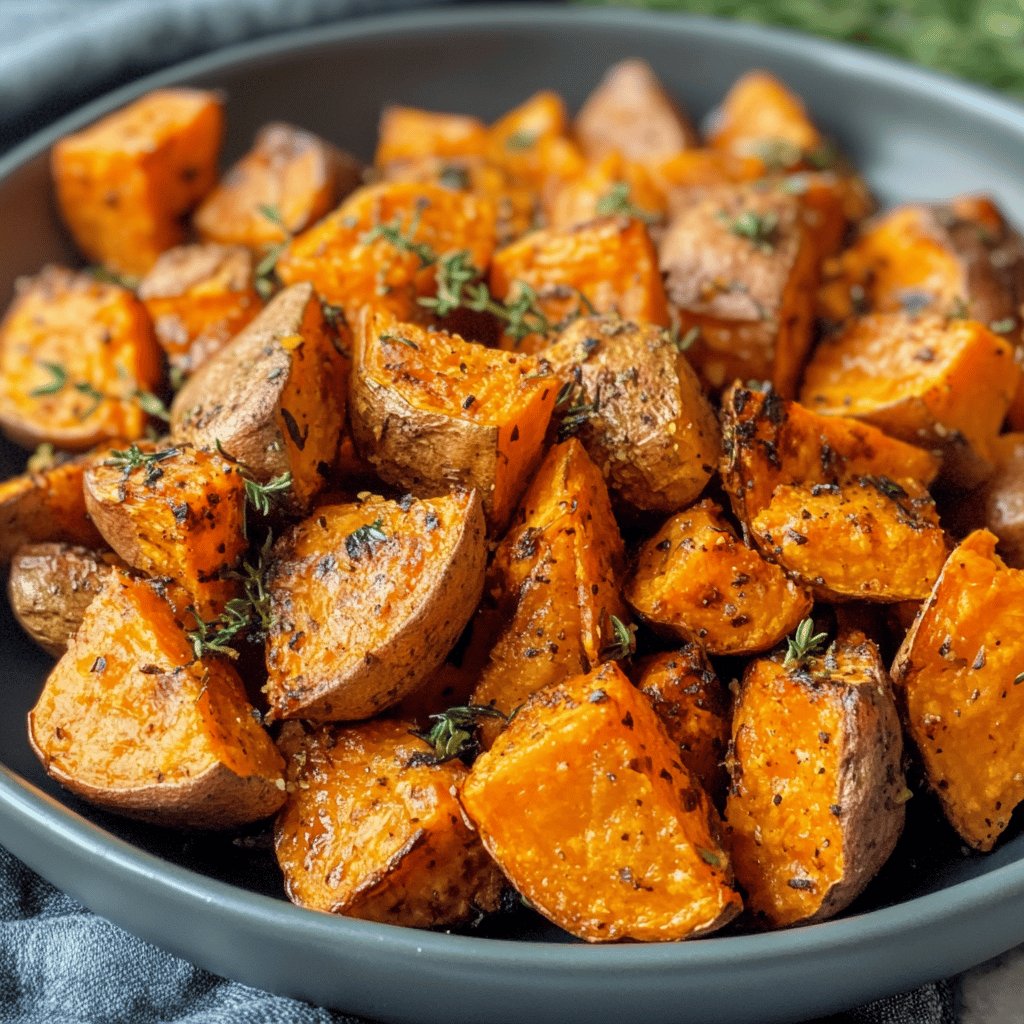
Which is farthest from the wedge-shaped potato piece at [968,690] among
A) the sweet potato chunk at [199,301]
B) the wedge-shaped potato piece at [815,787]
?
the sweet potato chunk at [199,301]

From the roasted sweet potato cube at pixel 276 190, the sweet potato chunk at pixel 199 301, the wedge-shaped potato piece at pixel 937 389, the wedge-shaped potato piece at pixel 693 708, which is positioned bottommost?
the wedge-shaped potato piece at pixel 693 708

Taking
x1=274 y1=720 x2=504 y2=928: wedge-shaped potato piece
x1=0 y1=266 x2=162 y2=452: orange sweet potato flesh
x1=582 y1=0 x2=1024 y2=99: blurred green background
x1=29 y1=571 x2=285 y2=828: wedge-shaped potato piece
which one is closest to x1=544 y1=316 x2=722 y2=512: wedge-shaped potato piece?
x1=274 y1=720 x2=504 y2=928: wedge-shaped potato piece

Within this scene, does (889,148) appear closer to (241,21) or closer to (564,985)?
(241,21)

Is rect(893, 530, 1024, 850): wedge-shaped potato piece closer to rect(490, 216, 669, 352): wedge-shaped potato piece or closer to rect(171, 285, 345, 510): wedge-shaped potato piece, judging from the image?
rect(490, 216, 669, 352): wedge-shaped potato piece

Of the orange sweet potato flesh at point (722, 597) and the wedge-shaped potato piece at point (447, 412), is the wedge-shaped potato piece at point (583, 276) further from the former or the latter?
the orange sweet potato flesh at point (722, 597)

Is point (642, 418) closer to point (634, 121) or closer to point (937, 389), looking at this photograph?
point (937, 389)

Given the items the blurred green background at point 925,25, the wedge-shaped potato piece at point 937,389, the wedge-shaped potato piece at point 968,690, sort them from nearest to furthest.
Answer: the wedge-shaped potato piece at point 968,690, the wedge-shaped potato piece at point 937,389, the blurred green background at point 925,25
